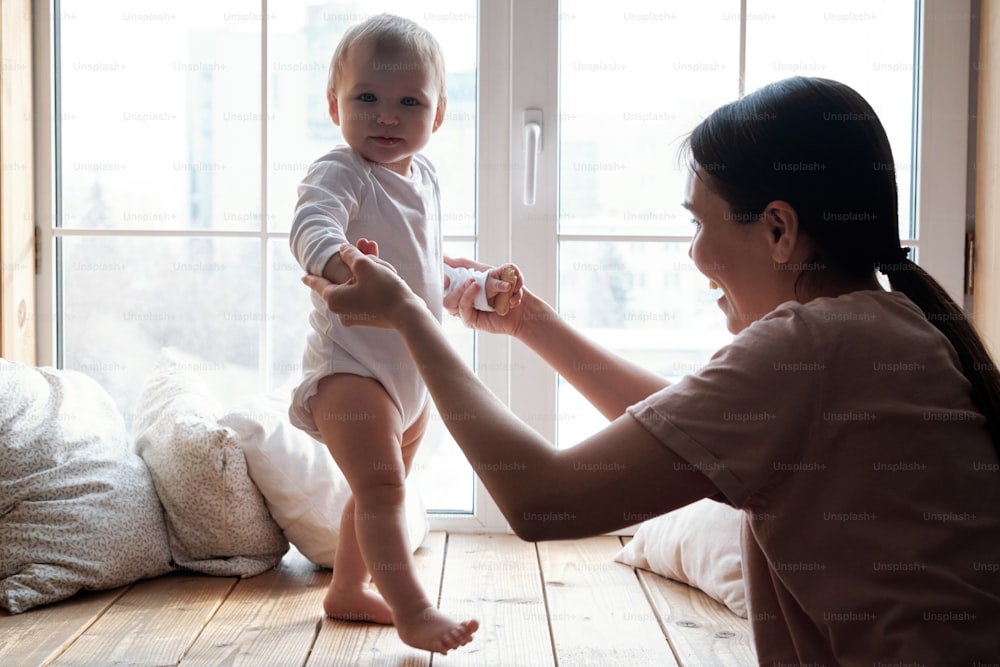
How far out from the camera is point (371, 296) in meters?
1.28

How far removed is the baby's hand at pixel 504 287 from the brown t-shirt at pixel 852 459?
2.28 feet

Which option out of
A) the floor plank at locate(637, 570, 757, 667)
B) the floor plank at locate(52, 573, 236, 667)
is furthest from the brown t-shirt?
the floor plank at locate(52, 573, 236, 667)

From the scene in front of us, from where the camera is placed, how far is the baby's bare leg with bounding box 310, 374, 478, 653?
62.4 inches

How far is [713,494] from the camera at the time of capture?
40.6 inches

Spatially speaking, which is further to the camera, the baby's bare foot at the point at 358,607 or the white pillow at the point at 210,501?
the white pillow at the point at 210,501

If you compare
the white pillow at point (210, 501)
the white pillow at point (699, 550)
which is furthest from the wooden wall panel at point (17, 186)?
the white pillow at point (699, 550)

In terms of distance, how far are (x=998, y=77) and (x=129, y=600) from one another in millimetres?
2125

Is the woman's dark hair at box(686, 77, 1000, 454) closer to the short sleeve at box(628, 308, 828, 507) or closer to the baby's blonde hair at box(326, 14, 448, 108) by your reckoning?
the short sleeve at box(628, 308, 828, 507)

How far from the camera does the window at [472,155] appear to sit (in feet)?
7.79

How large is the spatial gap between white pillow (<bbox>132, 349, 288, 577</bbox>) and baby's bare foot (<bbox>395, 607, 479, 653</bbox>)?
0.60 meters

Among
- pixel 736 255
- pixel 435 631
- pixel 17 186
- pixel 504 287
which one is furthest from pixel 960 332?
pixel 17 186

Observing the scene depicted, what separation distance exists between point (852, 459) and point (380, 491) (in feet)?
2.84

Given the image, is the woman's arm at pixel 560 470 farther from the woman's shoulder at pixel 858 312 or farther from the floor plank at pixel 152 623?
the floor plank at pixel 152 623

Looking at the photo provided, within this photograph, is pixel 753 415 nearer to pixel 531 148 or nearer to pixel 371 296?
pixel 371 296
